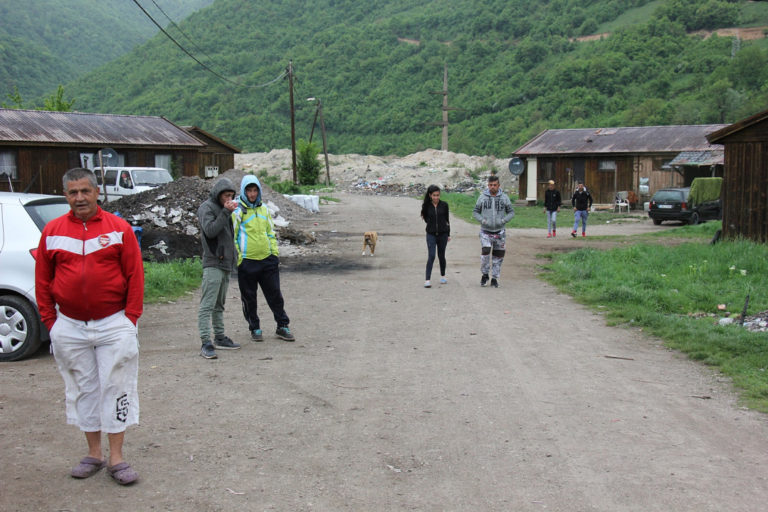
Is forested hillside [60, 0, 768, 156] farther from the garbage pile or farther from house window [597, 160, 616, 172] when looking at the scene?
the garbage pile

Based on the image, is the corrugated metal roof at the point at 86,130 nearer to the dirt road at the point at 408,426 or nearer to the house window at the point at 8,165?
the house window at the point at 8,165

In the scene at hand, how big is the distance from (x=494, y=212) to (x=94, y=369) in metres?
9.02

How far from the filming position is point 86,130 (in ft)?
108

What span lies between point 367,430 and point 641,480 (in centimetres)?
194

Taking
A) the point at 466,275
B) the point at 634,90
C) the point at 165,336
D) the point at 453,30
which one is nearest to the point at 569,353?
the point at 165,336

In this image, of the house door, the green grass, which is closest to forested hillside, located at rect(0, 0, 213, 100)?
the house door

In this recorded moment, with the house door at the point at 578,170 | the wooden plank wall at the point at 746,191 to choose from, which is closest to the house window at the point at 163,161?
the house door at the point at 578,170

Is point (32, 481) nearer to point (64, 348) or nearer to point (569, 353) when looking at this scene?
point (64, 348)

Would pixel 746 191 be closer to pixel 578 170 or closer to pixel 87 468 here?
pixel 87 468

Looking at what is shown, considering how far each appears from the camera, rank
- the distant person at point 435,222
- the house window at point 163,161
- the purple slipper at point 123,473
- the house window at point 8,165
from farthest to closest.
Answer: the house window at point 163,161
the house window at point 8,165
the distant person at point 435,222
the purple slipper at point 123,473

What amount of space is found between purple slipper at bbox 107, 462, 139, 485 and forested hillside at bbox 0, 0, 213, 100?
280ft

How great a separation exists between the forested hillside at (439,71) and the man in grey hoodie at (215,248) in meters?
56.0

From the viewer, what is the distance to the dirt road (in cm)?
407

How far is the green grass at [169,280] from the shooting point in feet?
36.3
